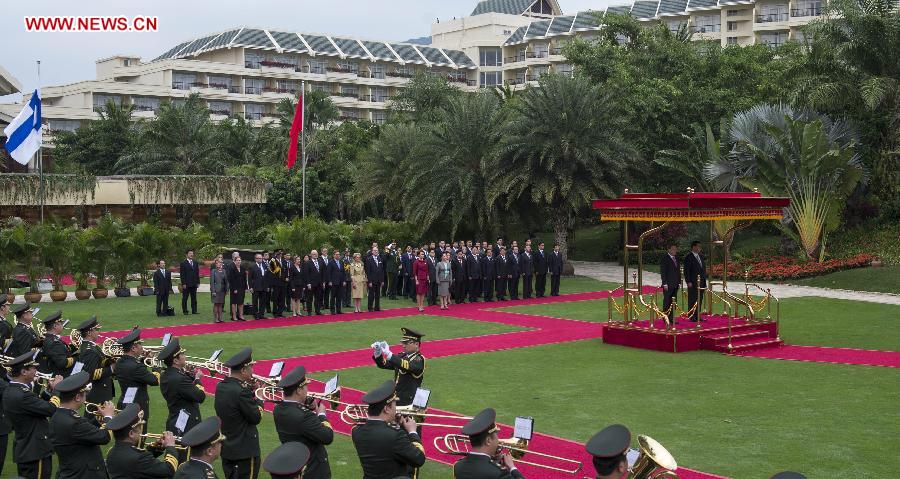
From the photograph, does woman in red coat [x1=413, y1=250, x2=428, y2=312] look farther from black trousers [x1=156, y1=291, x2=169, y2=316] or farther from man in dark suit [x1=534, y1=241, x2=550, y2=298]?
black trousers [x1=156, y1=291, x2=169, y2=316]

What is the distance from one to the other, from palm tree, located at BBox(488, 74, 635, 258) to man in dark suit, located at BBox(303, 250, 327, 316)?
30.3 ft

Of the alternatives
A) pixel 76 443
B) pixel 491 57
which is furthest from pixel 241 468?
pixel 491 57

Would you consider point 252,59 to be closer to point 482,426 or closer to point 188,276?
point 188,276

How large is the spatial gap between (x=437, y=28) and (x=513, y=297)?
66.6m

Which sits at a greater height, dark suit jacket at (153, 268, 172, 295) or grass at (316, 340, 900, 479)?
dark suit jacket at (153, 268, 172, 295)

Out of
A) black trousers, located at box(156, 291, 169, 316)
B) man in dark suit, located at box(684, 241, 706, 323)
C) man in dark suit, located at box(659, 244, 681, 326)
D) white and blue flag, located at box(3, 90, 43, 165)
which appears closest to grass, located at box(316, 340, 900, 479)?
man in dark suit, located at box(659, 244, 681, 326)

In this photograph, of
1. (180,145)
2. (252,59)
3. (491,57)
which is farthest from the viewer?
(491,57)

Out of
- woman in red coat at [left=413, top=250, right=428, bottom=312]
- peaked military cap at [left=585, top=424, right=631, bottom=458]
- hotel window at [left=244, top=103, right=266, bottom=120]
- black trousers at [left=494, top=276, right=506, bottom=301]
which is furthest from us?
hotel window at [left=244, top=103, right=266, bottom=120]

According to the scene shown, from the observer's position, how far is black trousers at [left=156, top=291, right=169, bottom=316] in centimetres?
2350

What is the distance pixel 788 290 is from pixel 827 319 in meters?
6.25

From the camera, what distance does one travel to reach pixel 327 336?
20.1 meters

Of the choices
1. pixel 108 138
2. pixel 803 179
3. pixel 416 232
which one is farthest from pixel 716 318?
pixel 108 138

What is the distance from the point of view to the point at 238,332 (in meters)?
20.9

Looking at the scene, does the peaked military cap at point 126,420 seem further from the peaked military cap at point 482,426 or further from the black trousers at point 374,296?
the black trousers at point 374,296
